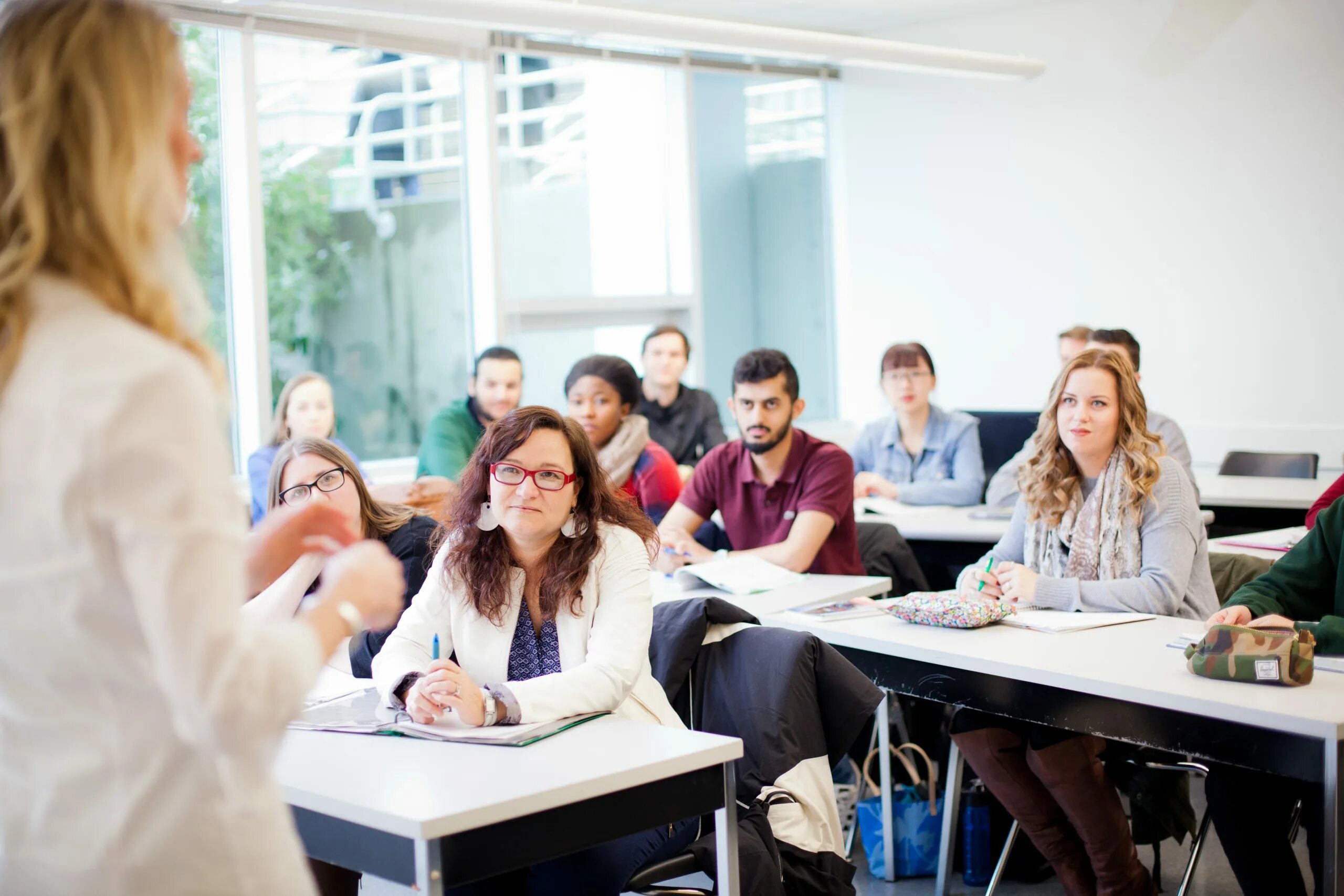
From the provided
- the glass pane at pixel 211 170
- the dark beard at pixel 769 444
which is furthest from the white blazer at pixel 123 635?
the glass pane at pixel 211 170

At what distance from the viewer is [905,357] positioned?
5605 mm

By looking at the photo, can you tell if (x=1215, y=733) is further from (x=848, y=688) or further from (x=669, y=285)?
(x=669, y=285)

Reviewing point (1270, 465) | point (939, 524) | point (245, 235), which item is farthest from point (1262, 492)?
point (245, 235)

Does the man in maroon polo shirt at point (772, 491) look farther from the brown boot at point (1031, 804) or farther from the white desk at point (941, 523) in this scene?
the brown boot at point (1031, 804)

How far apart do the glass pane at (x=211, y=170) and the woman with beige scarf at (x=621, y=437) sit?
2.00m

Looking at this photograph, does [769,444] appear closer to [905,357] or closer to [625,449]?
[625,449]

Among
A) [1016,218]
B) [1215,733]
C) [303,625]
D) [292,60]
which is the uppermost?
[292,60]

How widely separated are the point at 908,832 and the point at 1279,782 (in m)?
1.14

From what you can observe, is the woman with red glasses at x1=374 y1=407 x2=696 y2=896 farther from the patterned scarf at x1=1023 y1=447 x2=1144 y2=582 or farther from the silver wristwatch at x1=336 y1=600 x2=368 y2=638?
the patterned scarf at x1=1023 y1=447 x2=1144 y2=582

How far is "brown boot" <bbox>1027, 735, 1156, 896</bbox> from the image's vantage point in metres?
2.82

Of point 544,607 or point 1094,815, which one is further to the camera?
point 1094,815

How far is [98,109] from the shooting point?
109 cm

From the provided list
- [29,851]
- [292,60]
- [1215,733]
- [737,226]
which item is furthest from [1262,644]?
Answer: [737,226]

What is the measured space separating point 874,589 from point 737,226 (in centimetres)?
487
